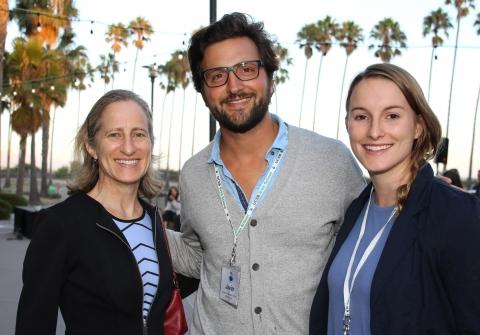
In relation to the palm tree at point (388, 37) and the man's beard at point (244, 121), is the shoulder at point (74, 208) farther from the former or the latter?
the palm tree at point (388, 37)

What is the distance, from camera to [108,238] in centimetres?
264

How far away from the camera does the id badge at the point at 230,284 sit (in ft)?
8.93

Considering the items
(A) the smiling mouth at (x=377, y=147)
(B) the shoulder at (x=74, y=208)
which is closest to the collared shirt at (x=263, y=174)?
(A) the smiling mouth at (x=377, y=147)

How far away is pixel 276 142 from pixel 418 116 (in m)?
0.74

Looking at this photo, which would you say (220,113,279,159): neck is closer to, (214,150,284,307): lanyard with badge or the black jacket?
(214,150,284,307): lanyard with badge

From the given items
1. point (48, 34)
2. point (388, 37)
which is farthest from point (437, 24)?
point (48, 34)

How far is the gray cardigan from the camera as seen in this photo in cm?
271

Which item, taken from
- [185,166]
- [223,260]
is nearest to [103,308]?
[223,260]

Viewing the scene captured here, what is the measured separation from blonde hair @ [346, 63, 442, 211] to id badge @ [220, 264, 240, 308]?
0.85 metres

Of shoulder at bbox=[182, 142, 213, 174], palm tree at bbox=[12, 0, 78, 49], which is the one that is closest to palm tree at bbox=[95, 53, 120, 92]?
palm tree at bbox=[12, 0, 78, 49]

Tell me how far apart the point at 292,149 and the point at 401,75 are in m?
0.72

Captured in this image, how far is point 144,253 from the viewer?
278cm

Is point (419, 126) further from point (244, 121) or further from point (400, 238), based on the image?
point (244, 121)

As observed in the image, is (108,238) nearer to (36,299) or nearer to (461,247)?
(36,299)
